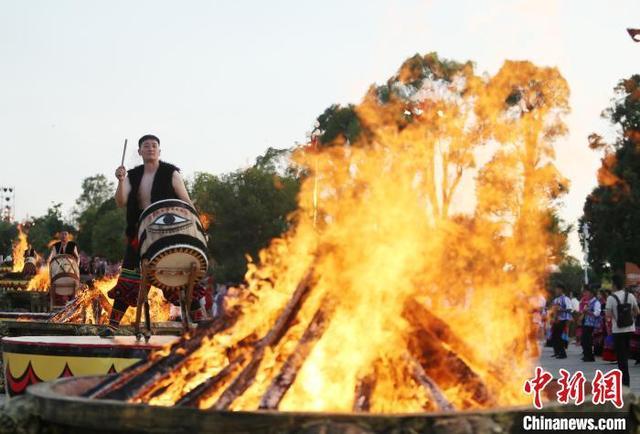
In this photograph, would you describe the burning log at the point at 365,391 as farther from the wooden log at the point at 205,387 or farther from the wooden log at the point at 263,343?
the wooden log at the point at 205,387

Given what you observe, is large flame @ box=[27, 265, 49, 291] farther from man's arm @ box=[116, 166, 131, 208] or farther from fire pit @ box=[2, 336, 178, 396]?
fire pit @ box=[2, 336, 178, 396]

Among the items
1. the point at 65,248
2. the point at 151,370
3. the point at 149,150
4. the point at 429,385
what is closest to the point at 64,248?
the point at 65,248

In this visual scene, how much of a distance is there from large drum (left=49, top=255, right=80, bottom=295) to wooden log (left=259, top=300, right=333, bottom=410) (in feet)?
37.5

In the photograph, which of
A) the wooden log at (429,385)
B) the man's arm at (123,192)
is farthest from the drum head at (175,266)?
the wooden log at (429,385)

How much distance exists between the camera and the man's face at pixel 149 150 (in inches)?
343

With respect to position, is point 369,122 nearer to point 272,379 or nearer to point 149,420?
point 272,379

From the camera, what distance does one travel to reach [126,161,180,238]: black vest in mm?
8594

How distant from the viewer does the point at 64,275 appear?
616 inches

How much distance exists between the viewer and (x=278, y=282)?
5809mm

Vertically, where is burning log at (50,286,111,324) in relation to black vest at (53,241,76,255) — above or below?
below

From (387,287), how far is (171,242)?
270cm

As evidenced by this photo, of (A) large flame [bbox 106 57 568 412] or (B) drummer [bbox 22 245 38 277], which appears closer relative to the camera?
(A) large flame [bbox 106 57 568 412]

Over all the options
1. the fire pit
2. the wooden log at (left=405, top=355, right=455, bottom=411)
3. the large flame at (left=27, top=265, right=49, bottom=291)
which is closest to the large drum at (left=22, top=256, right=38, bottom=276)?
the large flame at (left=27, top=265, right=49, bottom=291)

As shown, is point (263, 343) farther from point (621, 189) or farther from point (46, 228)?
point (46, 228)
